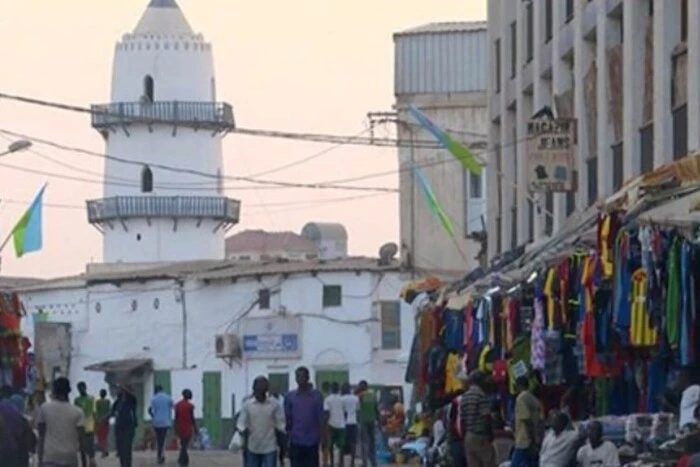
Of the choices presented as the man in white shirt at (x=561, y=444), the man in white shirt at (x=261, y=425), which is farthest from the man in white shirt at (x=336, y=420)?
the man in white shirt at (x=561, y=444)

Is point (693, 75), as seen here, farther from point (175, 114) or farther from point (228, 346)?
point (175, 114)

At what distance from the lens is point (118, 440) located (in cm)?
3756

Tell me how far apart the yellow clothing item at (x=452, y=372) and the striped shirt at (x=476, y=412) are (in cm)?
864

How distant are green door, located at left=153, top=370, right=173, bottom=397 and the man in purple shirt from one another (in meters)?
44.1

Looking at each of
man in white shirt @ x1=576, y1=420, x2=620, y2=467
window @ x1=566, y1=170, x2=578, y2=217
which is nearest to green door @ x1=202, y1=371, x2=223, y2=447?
window @ x1=566, y1=170, x2=578, y2=217

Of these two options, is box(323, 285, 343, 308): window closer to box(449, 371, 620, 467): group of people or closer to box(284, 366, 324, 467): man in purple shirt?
box(284, 366, 324, 467): man in purple shirt

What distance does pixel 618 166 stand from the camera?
3391cm

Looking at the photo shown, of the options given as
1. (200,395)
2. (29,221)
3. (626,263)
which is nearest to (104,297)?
(200,395)

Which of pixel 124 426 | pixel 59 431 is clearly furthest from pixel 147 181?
pixel 59 431

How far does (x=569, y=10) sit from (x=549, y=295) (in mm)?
12733

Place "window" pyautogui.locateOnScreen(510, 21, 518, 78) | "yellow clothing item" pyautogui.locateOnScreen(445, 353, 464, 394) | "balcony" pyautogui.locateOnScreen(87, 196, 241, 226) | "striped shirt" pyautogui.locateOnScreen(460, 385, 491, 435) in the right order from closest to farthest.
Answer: "striped shirt" pyautogui.locateOnScreen(460, 385, 491, 435) → "yellow clothing item" pyautogui.locateOnScreen(445, 353, 464, 394) → "window" pyautogui.locateOnScreen(510, 21, 518, 78) → "balcony" pyautogui.locateOnScreen(87, 196, 241, 226)

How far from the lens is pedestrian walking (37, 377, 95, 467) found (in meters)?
23.9

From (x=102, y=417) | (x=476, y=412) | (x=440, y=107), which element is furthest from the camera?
(x=440, y=107)

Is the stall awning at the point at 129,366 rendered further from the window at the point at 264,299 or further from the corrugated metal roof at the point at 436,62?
the corrugated metal roof at the point at 436,62
